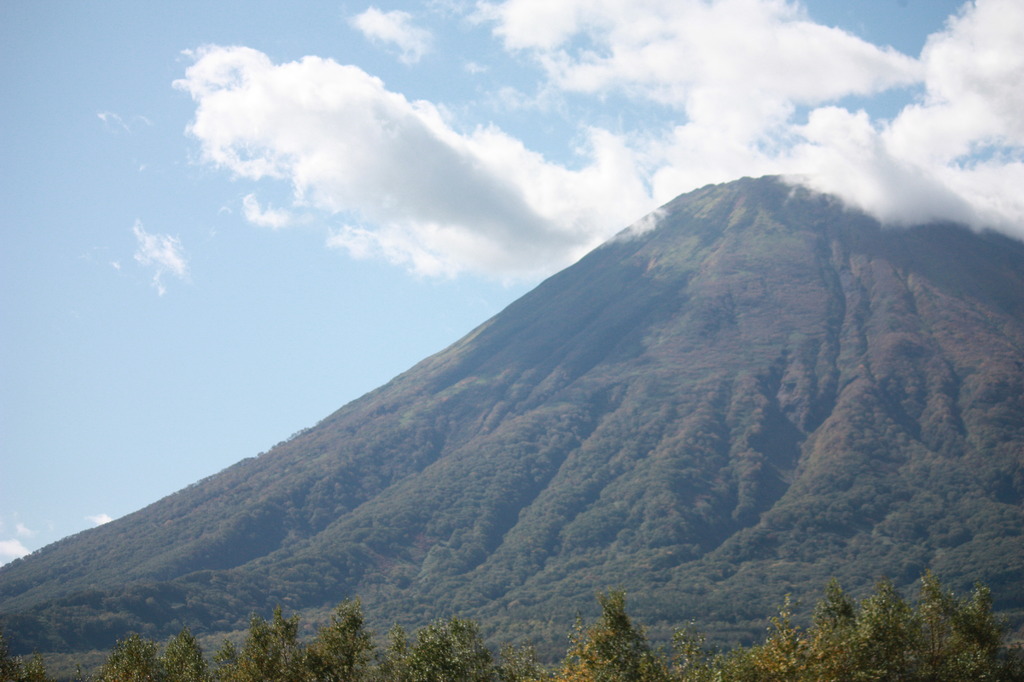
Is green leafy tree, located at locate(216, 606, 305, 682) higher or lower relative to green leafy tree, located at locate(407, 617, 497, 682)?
higher

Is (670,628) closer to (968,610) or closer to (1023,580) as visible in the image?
(1023,580)

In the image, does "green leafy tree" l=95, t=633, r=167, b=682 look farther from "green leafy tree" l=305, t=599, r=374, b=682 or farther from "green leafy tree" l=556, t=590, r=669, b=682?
"green leafy tree" l=556, t=590, r=669, b=682

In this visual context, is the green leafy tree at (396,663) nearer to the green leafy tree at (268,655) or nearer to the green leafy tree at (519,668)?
the green leafy tree at (268,655)

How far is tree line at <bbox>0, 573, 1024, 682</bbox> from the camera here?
4325cm

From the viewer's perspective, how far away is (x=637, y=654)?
161ft

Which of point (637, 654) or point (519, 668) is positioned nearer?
point (637, 654)

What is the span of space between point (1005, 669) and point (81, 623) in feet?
638

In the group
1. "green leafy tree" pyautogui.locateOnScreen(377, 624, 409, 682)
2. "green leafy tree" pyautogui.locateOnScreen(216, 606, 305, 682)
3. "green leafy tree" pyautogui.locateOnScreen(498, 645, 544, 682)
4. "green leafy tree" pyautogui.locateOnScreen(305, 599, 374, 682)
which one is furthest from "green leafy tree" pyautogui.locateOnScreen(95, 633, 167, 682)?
"green leafy tree" pyautogui.locateOnScreen(498, 645, 544, 682)

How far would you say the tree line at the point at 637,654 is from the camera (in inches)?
1703

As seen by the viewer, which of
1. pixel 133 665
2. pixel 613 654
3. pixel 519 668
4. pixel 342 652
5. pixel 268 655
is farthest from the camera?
pixel 133 665

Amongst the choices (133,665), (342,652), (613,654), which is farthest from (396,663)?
(133,665)

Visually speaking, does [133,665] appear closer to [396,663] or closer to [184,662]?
[184,662]

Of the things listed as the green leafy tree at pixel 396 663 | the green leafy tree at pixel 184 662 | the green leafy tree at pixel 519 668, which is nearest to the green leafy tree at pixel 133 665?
the green leafy tree at pixel 184 662

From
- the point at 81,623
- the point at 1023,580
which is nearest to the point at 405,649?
the point at 81,623
